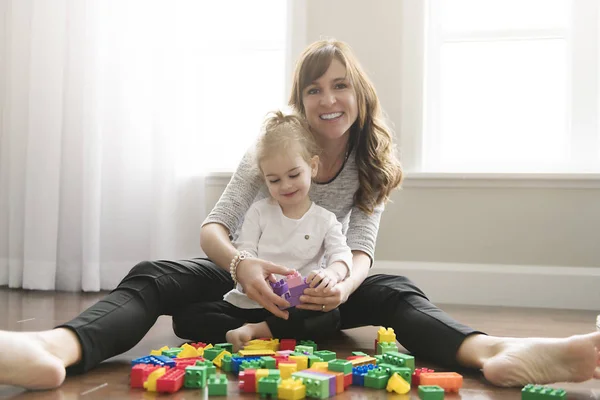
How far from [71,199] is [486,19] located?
196 cm

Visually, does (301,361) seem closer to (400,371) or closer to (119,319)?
(400,371)

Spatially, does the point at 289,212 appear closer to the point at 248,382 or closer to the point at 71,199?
the point at 248,382

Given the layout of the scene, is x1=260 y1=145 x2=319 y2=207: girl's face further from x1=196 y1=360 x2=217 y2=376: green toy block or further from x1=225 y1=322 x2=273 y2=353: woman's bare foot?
x1=196 y1=360 x2=217 y2=376: green toy block

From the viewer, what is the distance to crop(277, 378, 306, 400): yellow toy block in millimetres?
1089

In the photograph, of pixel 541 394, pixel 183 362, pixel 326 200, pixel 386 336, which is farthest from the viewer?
pixel 326 200

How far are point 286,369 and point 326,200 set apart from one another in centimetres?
65

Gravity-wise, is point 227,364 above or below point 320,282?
below

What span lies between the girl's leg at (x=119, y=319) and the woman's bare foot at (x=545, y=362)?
29.0 inches

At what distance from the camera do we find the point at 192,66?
2.79m

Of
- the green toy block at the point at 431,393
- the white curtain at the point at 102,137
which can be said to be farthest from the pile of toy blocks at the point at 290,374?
the white curtain at the point at 102,137

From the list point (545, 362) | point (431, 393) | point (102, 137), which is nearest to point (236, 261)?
point (431, 393)

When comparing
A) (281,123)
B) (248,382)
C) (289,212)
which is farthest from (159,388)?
(281,123)

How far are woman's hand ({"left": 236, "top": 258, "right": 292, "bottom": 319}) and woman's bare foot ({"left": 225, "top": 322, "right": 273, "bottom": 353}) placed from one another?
91 millimetres

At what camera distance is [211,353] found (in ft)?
4.50
